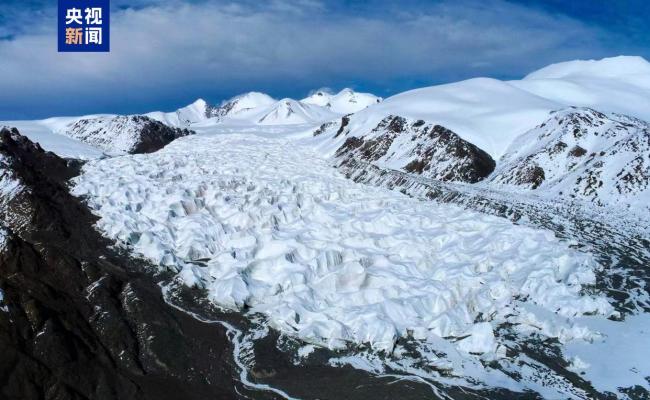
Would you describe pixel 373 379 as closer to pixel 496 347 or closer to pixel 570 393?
pixel 496 347

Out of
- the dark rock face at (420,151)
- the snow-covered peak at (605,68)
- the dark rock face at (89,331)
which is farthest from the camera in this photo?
the snow-covered peak at (605,68)

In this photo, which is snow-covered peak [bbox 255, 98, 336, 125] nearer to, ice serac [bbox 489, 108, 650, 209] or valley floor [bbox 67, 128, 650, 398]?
ice serac [bbox 489, 108, 650, 209]

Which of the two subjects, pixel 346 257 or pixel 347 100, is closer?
pixel 346 257

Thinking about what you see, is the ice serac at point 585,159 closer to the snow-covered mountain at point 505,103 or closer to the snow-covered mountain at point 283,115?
the snow-covered mountain at point 505,103

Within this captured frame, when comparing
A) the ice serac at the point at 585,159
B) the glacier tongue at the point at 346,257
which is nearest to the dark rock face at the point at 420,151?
the ice serac at the point at 585,159

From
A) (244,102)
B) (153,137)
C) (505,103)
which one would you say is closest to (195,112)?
(244,102)

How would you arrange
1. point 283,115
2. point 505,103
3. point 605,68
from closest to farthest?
1. point 505,103
2. point 605,68
3. point 283,115

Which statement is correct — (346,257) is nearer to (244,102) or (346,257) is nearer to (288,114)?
(288,114)
